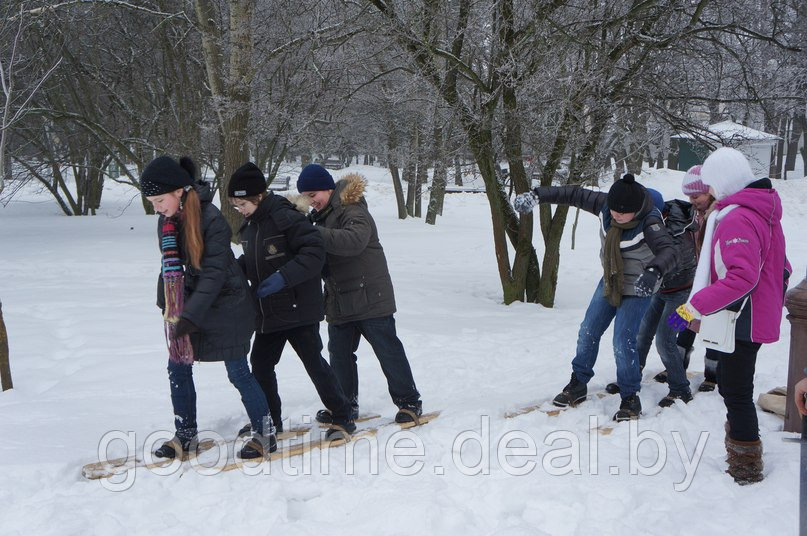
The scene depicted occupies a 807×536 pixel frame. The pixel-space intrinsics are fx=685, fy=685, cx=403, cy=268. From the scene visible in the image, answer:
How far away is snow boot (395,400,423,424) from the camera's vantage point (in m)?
4.41

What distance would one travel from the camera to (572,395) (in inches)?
185

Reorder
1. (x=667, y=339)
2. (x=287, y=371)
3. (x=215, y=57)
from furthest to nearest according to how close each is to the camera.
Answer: (x=215, y=57), (x=287, y=371), (x=667, y=339)

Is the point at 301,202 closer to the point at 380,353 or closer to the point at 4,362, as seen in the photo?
the point at 380,353

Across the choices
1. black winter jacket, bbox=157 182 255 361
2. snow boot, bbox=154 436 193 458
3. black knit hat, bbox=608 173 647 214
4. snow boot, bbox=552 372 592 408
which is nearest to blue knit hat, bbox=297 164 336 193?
black winter jacket, bbox=157 182 255 361

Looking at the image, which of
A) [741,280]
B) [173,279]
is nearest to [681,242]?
[741,280]

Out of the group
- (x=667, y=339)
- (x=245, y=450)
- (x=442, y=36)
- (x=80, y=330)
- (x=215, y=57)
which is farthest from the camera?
(x=215, y=57)

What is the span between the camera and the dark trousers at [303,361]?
4.09 metres

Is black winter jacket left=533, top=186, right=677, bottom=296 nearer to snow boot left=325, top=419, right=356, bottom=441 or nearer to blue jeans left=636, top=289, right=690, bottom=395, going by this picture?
blue jeans left=636, top=289, right=690, bottom=395

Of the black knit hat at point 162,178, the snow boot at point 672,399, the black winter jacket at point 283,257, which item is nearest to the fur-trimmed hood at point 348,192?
the black winter jacket at point 283,257

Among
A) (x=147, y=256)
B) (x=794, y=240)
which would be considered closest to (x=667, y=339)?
(x=147, y=256)

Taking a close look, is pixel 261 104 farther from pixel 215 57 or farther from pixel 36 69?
pixel 36 69

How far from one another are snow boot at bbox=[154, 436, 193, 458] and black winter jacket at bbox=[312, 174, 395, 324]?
114cm

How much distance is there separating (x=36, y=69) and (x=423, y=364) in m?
11.4

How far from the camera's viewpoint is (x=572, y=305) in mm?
10180
